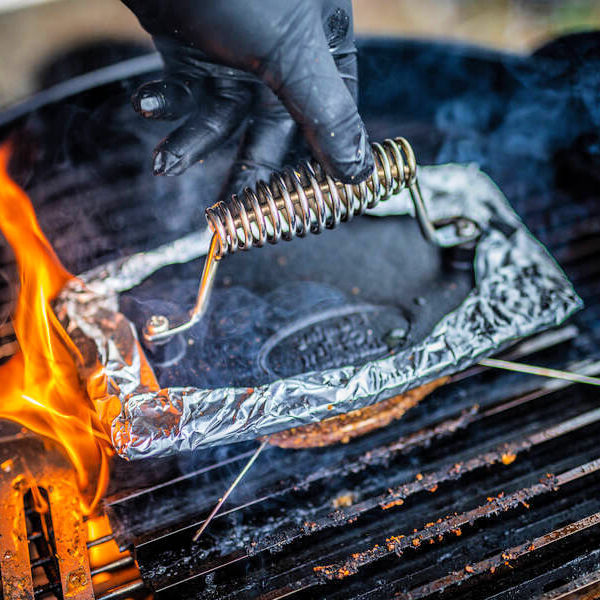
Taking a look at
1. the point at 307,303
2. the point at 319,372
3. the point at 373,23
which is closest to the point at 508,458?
the point at 319,372

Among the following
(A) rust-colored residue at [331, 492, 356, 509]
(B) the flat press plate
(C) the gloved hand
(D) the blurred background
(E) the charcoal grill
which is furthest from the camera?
(D) the blurred background

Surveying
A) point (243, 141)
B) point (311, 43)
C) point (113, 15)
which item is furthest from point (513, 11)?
point (311, 43)

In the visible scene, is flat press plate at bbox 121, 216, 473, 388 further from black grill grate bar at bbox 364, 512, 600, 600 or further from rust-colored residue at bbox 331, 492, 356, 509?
black grill grate bar at bbox 364, 512, 600, 600

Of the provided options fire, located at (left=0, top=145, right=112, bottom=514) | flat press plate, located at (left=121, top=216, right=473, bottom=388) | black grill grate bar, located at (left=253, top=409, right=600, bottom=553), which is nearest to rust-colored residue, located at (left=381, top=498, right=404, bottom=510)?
black grill grate bar, located at (left=253, top=409, right=600, bottom=553)

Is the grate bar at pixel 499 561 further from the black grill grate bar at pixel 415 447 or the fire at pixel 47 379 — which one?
the fire at pixel 47 379

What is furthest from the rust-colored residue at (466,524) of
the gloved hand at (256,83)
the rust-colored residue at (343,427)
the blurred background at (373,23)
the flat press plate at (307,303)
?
the blurred background at (373,23)

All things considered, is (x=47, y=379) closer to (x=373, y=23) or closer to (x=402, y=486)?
(x=402, y=486)
